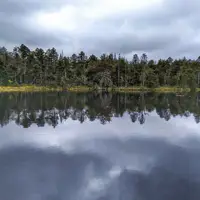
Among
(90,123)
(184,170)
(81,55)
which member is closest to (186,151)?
(184,170)

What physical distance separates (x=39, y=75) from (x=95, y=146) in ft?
217

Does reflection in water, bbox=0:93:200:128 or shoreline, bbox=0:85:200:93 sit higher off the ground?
shoreline, bbox=0:85:200:93

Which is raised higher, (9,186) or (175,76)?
(175,76)

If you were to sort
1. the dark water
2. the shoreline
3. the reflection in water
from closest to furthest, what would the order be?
the dark water, the reflection in water, the shoreline

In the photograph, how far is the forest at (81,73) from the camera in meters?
73.6

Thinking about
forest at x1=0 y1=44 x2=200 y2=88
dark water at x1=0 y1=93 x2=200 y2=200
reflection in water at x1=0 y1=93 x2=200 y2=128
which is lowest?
dark water at x1=0 y1=93 x2=200 y2=200

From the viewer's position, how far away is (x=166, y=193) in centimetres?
728

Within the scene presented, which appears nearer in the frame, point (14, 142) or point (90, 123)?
point (14, 142)

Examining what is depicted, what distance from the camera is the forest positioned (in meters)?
73.6

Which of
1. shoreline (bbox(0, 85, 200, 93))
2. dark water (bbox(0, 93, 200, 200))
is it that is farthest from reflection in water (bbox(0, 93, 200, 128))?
shoreline (bbox(0, 85, 200, 93))

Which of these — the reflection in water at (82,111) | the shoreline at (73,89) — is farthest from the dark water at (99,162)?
the shoreline at (73,89)

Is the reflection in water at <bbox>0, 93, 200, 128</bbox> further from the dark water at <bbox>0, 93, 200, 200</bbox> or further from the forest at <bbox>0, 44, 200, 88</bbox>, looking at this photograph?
the forest at <bbox>0, 44, 200, 88</bbox>

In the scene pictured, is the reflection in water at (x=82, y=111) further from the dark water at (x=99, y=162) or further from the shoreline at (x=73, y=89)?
the shoreline at (x=73, y=89)

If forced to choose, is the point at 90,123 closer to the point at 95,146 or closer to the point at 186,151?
the point at 95,146
